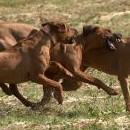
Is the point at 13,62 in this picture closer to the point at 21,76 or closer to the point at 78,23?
the point at 21,76

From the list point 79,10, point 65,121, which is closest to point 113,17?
point 79,10

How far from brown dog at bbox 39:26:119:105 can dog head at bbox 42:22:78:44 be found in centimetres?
45

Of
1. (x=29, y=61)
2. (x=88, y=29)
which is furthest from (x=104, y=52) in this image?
(x=29, y=61)

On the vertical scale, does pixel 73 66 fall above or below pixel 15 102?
above

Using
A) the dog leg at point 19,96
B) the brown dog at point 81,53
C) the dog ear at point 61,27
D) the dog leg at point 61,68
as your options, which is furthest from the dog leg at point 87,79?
the dog leg at point 19,96

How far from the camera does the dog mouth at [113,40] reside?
41.9ft

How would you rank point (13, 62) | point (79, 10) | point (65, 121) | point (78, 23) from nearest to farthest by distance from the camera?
point (65, 121)
point (13, 62)
point (78, 23)
point (79, 10)

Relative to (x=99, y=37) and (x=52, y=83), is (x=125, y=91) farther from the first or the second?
(x=52, y=83)

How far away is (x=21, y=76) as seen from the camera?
11477mm

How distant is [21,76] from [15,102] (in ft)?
6.17

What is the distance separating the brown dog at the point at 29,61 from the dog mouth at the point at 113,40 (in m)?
1.39

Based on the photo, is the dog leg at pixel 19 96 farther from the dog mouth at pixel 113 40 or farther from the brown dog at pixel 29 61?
the dog mouth at pixel 113 40

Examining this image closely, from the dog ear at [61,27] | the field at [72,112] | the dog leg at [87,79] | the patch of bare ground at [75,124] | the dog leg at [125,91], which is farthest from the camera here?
the dog leg at [87,79]

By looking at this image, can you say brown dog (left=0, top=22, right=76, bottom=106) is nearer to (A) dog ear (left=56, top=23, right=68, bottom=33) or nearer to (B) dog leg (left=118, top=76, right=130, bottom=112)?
(A) dog ear (left=56, top=23, right=68, bottom=33)
